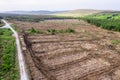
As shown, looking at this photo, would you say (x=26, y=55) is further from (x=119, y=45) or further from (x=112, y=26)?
(x=112, y=26)

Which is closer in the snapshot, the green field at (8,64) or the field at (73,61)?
the green field at (8,64)

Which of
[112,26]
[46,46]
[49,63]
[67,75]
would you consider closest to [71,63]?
[49,63]

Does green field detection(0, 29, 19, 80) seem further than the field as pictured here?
No

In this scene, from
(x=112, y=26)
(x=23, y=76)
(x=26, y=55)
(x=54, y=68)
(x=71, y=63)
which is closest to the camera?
(x=23, y=76)

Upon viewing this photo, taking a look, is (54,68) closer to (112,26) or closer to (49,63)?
(49,63)

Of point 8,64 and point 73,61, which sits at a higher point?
point 8,64

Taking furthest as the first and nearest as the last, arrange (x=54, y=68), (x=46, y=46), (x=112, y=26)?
(x=112, y=26) → (x=46, y=46) → (x=54, y=68)

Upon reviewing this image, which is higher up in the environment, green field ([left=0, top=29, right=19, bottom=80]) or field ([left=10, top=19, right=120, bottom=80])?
green field ([left=0, top=29, right=19, bottom=80])

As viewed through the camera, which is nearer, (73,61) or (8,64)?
(8,64)

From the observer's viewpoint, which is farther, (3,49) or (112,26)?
(112,26)

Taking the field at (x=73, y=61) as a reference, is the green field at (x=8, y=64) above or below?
above
